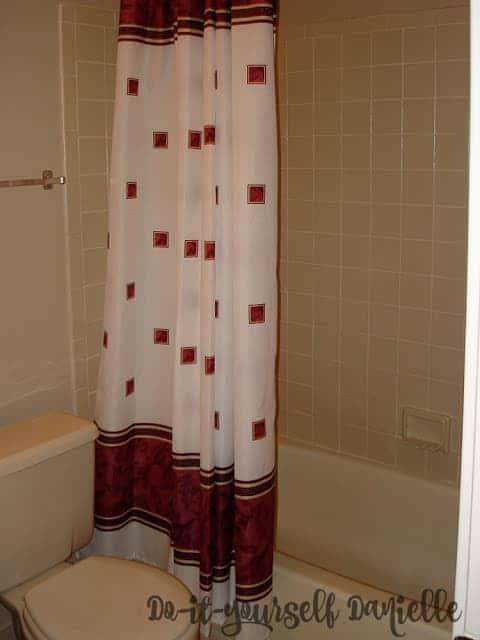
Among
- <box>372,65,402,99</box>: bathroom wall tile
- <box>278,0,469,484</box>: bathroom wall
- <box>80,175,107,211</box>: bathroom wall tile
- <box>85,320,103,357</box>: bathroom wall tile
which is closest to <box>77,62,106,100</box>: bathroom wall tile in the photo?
<box>80,175,107,211</box>: bathroom wall tile

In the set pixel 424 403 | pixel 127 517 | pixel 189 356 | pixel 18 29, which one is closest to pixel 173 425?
pixel 189 356

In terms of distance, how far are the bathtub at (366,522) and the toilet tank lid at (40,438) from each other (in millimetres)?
779

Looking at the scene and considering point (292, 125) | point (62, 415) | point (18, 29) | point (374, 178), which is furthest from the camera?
point (292, 125)

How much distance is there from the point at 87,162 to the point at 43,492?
37.5 inches

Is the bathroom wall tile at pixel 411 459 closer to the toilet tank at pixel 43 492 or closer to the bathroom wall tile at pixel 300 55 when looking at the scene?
the toilet tank at pixel 43 492

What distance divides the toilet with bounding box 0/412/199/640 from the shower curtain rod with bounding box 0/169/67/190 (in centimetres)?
64

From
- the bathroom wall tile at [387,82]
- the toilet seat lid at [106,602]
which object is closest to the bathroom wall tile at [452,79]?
the bathroom wall tile at [387,82]

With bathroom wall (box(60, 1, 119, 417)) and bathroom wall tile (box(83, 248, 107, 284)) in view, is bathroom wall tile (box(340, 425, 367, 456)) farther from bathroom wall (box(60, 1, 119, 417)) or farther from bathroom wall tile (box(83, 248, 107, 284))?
bathroom wall tile (box(83, 248, 107, 284))

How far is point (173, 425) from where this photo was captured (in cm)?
211

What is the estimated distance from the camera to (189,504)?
7.04ft

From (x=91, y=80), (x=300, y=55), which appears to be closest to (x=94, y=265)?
(x=91, y=80)

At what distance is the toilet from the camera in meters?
1.73

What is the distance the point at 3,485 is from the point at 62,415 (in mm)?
316

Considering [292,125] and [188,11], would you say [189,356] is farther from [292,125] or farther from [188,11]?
[292,125]
